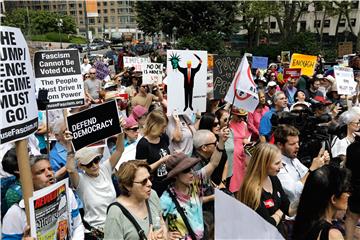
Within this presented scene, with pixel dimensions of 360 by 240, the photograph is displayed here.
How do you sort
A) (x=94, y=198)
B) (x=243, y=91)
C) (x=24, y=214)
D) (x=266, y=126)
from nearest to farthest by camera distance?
(x=24, y=214)
(x=94, y=198)
(x=243, y=91)
(x=266, y=126)

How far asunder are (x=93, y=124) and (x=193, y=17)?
88.4 ft

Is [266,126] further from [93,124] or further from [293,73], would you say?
[293,73]

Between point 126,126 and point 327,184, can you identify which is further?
point 126,126

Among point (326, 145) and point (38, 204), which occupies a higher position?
point (38, 204)

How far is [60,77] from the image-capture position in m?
5.02

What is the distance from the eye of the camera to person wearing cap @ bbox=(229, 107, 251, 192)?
5230 mm

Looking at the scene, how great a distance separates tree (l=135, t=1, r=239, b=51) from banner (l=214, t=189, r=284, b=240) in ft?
89.1

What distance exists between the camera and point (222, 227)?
1.91 metres

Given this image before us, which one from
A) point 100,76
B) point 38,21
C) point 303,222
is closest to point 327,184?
point 303,222

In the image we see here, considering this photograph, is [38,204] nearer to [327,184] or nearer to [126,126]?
A: [327,184]

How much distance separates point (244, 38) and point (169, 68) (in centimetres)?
4937

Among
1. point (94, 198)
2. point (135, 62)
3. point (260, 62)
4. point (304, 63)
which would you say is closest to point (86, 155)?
point (94, 198)

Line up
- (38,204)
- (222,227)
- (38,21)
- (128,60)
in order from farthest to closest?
(38,21)
(128,60)
(38,204)
(222,227)

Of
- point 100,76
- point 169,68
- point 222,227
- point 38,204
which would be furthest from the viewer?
point 100,76
